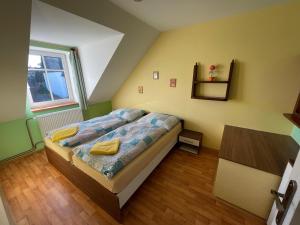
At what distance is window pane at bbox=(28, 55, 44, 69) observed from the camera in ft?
8.48

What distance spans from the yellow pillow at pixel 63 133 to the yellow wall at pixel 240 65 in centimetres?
184

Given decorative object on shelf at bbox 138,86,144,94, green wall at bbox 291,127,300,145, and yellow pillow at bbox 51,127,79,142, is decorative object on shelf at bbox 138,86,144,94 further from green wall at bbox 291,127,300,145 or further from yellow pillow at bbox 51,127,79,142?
green wall at bbox 291,127,300,145

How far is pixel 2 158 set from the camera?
235 cm

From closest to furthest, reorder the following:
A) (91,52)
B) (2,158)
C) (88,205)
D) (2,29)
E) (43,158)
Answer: (2,29) < (88,205) < (2,158) < (43,158) < (91,52)

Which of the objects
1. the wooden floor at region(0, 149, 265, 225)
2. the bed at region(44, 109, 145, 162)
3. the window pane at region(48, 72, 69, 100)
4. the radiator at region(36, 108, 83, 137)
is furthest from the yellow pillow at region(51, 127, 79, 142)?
the window pane at region(48, 72, 69, 100)

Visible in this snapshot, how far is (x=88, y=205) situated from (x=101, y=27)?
235 centimetres

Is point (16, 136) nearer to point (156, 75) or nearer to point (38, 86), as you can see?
point (38, 86)

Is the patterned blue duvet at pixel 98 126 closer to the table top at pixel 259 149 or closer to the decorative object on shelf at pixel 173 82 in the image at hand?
the decorative object on shelf at pixel 173 82

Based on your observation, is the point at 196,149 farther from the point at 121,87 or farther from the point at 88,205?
the point at 121,87

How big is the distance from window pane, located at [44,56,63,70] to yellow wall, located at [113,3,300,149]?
198 cm

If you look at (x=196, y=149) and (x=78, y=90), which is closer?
(x=196, y=149)

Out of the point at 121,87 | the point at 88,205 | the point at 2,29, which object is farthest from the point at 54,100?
the point at 88,205

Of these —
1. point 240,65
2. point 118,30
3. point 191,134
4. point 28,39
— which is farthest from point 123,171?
point 240,65

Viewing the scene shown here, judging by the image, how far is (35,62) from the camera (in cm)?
266
